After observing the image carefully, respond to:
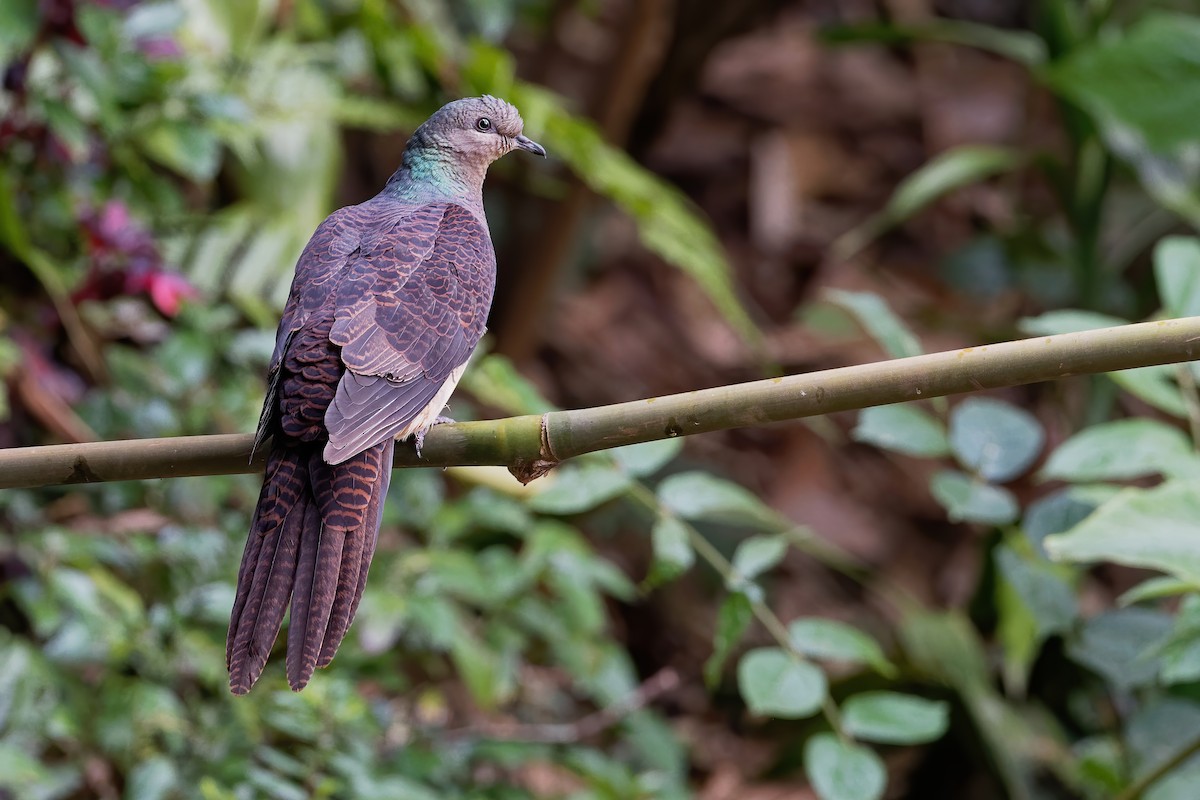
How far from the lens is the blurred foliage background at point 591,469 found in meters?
2.32

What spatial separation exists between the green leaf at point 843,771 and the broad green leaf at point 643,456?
22.8 inches

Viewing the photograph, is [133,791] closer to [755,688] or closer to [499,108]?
[755,688]

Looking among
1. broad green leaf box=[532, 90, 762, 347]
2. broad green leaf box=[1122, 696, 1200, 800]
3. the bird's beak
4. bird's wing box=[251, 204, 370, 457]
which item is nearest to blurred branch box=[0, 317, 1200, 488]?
bird's wing box=[251, 204, 370, 457]

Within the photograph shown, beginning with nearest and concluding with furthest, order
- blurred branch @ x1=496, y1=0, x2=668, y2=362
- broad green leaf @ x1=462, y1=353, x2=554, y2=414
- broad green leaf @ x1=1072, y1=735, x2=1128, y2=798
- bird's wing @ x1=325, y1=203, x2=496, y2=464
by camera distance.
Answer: bird's wing @ x1=325, y1=203, x2=496, y2=464
broad green leaf @ x1=462, y1=353, x2=554, y2=414
broad green leaf @ x1=1072, y1=735, x2=1128, y2=798
blurred branch @ x1=496, y1=0, x2=668, y2=362

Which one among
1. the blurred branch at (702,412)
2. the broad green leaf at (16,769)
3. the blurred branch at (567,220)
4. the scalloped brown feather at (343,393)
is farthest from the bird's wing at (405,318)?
the blurred branch at (567,220)

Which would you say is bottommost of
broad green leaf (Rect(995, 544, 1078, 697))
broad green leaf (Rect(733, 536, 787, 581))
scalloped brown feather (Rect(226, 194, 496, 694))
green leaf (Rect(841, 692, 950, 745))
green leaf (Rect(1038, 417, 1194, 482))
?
broad green leaf (Rect(995, 544, 1078, 697))

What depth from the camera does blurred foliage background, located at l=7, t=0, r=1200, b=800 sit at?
91.4 inches

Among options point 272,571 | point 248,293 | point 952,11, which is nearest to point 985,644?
point 248,293

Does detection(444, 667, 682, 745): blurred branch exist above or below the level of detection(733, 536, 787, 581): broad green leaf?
below

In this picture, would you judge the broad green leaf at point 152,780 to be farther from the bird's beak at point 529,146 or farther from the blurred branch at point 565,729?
the bird's beak at point 529,146

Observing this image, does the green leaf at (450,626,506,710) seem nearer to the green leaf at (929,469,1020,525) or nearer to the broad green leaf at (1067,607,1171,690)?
the green leaf at (929,469,1020,525)

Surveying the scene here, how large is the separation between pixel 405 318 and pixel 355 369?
0.14 meters

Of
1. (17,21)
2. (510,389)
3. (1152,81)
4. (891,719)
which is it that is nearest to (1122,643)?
(891,719)

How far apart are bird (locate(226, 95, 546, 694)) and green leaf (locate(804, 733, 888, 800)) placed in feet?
3.09
